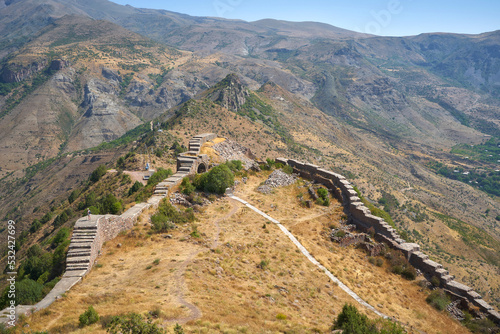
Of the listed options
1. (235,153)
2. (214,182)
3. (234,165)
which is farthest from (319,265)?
(235,153)

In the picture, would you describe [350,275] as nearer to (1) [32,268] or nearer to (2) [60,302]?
(2) [60,302]

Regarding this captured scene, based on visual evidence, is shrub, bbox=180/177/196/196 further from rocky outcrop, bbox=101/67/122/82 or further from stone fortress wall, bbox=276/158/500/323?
rocky outcrop, bbox=101/67/122/82

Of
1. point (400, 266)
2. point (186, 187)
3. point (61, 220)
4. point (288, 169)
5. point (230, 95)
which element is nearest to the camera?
point (400, 266)

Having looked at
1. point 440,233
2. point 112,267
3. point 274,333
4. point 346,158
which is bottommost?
point 440,233

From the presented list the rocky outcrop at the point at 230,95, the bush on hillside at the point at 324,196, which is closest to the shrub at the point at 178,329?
the bush on hillside at the point at 324,196

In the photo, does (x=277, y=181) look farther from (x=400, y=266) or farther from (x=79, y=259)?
(x=79, y=259)

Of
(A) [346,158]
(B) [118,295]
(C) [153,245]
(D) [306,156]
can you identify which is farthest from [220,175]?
(A) [346,158]
